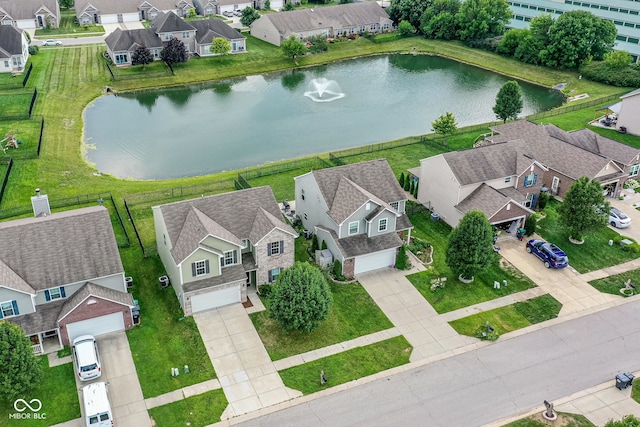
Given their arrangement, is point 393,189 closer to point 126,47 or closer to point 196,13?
point 126,47

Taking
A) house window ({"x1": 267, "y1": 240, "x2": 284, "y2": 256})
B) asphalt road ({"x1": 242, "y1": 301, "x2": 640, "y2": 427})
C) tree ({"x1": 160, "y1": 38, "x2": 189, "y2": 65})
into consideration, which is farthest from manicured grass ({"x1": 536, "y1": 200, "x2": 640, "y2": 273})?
tree ({"x1": 160, "y1": 38, "x2": 189, "y2": 65})

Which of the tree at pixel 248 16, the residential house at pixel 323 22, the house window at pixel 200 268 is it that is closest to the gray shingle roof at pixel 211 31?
the residential house at pixel 323 22

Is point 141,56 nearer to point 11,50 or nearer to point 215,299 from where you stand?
point 11,50

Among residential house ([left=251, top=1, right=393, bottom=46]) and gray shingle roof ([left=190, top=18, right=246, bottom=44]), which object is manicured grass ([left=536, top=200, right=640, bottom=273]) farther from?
gray shingle roof ([left=190, top=18, right=246, bottom=44])

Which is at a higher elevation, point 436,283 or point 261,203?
point 261,203

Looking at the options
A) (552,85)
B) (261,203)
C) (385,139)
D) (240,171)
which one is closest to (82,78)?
(240,171)

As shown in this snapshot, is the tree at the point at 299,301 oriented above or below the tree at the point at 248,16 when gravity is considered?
below

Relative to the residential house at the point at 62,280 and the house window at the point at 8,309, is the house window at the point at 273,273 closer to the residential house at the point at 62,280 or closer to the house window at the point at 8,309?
the residential house at the point at 62,280
